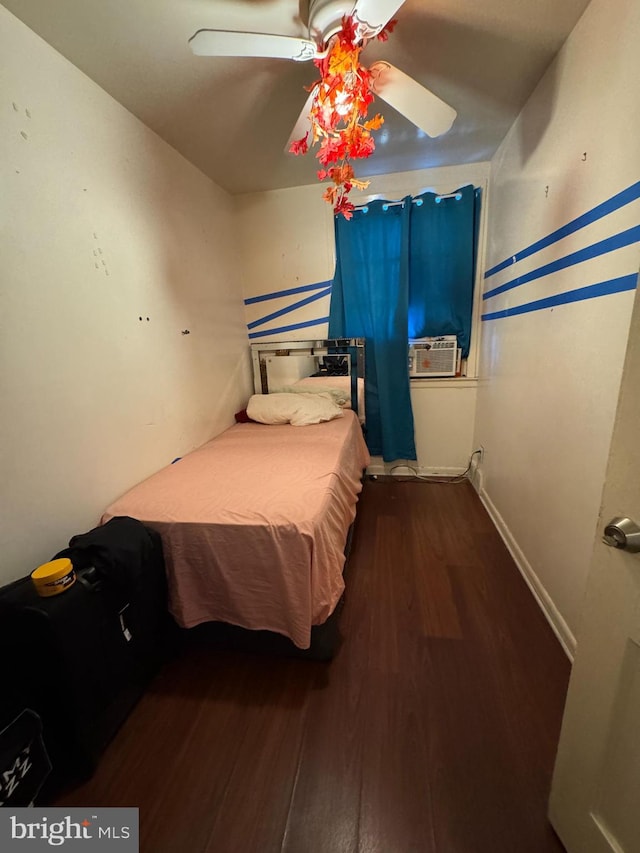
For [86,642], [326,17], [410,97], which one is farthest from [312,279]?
[86,642]

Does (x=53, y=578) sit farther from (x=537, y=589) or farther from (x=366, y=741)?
(x=537, y=589)

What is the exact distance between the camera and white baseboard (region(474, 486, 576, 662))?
1439 millimetres

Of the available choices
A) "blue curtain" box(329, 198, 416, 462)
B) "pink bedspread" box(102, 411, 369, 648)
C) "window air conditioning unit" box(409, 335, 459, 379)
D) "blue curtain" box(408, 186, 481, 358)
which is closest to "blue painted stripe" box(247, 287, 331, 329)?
"blue curtain" box(329, 198, 416, 462)

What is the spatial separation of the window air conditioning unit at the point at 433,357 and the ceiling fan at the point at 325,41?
1671 mm

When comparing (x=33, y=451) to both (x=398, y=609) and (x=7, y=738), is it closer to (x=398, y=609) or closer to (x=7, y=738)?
(x=7, y=738)

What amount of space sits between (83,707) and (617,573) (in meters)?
1.51

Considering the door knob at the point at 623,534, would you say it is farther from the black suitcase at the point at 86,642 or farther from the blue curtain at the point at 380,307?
the blue curtain at the point at 380,307

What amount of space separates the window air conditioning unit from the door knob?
2.38 metres

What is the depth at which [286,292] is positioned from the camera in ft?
9.96

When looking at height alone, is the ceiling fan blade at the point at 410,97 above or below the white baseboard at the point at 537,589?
above

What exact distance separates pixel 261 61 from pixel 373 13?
630 mm

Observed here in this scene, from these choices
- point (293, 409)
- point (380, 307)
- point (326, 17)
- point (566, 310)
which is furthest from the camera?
point (380, 307)

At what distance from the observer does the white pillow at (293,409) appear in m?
2.58

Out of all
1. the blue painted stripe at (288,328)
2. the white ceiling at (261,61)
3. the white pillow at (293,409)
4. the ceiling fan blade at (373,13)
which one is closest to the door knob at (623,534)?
the ceiling fan blade at (373,13)
